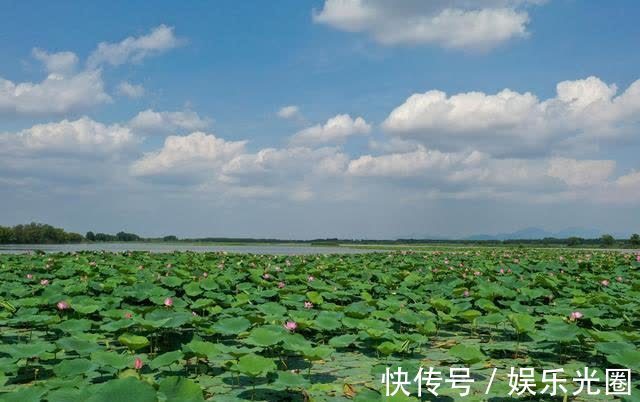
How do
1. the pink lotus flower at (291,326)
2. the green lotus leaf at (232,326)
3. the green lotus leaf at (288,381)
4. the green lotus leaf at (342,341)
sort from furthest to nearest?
the pink lotus flower at (291,326), the green lotus leaf at (232,326), the green lotus leaf at (342,341), the green lotus leaf at (288,381)

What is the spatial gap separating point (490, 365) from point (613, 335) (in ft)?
3.31

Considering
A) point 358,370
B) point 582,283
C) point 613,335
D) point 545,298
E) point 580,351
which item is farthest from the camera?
point 582,283

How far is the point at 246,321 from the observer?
4434 mm

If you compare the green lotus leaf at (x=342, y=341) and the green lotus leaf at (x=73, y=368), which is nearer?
the green lotus leaf at (x=73, y=368)

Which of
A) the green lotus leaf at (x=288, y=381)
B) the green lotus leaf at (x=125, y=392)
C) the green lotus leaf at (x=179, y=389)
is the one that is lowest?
the green lotus leaf at (x=288, y=381)

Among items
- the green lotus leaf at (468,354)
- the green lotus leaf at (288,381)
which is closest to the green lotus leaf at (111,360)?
the green lotus leaf at (288,381)

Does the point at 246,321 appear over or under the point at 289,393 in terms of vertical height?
over

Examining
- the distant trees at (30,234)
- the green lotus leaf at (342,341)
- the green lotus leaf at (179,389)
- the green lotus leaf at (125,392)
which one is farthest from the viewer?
the distant trees at (30,234)

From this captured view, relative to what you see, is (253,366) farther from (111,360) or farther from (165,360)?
(111,360)

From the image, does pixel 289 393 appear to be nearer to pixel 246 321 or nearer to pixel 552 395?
→ pixel 246 321

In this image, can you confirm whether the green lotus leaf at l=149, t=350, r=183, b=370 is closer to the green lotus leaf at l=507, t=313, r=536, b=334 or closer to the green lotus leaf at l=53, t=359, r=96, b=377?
the green lotus leaf at l=53, t=359, r=96, b=377

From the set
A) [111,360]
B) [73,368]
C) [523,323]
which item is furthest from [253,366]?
[523,323]

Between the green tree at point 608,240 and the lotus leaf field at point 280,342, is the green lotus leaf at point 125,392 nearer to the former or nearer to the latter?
the lotus leaf field at point 280,342

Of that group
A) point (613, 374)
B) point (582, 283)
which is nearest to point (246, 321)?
point (613, 374)
